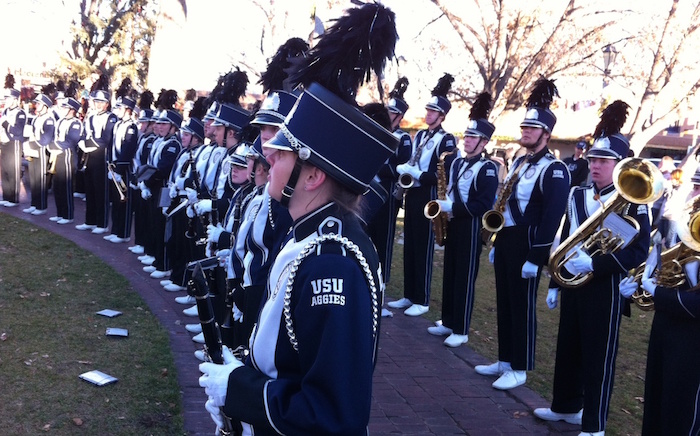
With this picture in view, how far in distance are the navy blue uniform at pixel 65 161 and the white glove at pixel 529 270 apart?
988 centimetres

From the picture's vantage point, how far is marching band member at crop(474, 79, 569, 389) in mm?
6375

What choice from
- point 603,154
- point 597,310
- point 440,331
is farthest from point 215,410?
point 440,331

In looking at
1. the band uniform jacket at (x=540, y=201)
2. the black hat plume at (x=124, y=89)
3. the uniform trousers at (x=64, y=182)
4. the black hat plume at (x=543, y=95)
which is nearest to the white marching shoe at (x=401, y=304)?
the band uniform jacket at (x=540, y=201)

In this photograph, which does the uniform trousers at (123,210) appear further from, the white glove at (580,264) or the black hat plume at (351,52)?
the black hat plume at (351,52)

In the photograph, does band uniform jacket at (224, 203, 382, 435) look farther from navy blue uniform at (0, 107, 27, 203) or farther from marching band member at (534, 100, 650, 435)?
navy blue uniform at (0, 107, 27, 203)

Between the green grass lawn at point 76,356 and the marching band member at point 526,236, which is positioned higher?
the marching band member at point 526,236

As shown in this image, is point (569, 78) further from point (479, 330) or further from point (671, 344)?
point (671, 344)

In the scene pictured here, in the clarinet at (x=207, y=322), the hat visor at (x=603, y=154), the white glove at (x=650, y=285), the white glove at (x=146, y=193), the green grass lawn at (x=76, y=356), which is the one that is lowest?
the green grass lawn at (x=76, y=356)

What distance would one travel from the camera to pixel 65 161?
45.0 feet

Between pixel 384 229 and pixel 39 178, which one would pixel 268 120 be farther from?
pixel 39 178

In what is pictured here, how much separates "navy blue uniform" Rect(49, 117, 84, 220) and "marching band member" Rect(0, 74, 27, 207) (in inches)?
53.9

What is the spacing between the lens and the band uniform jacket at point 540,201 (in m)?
6.31

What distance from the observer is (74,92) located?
16.0 m

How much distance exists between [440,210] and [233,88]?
9.29 ft
